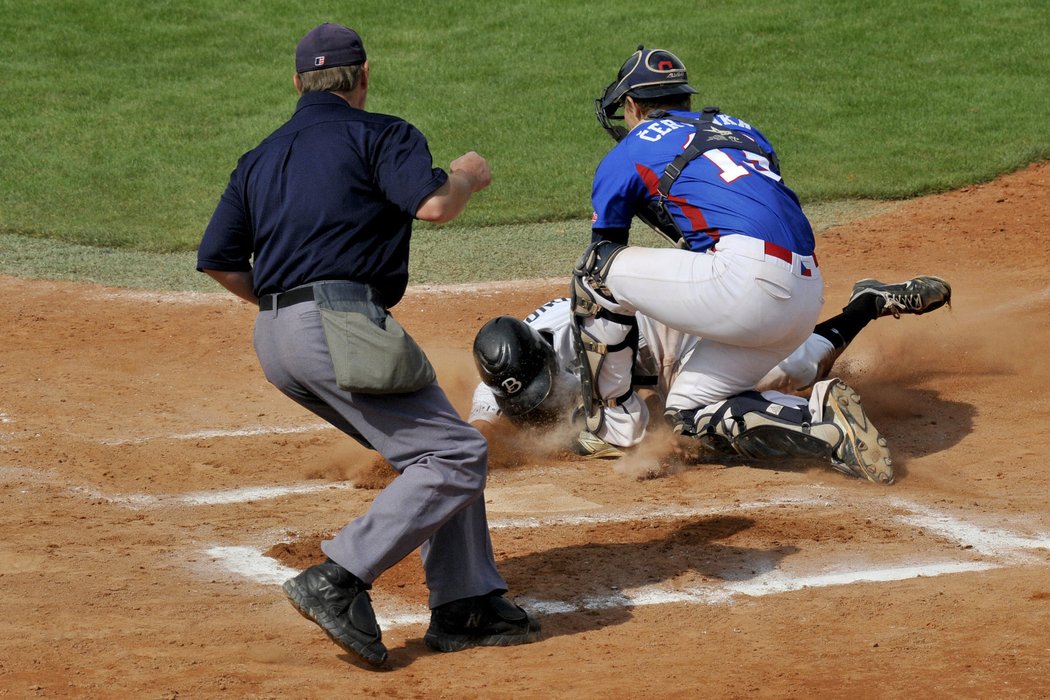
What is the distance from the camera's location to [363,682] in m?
3.64

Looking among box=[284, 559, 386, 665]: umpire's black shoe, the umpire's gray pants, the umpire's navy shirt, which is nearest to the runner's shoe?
the umpire's gray pants

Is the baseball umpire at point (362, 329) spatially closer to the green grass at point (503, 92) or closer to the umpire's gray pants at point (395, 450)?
the umpire's gray pants at point (395, 450)

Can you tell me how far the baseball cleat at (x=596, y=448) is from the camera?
5938mm

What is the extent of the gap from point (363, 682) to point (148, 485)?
2367 mm

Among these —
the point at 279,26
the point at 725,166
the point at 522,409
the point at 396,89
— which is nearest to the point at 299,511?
the point at 522,409

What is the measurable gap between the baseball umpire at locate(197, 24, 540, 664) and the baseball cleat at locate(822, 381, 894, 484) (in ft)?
6.25

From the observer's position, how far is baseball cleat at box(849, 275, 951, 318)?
6332 millimetres

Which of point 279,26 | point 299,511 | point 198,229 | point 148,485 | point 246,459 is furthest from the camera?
point 279,26

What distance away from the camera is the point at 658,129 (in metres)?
5.61

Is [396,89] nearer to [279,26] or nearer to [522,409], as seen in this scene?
[279,26]

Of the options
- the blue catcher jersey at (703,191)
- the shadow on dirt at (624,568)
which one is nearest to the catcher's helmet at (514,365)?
the blue catcher jersey at (703,191)

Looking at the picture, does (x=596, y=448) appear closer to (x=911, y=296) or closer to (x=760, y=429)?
(x=760, y=429)

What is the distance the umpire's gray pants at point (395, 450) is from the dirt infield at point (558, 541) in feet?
1.07

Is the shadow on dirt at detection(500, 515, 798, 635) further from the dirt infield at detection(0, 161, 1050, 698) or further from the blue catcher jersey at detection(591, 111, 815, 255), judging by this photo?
the blue catcher jersey at detection(591, 111, 815, 255)
